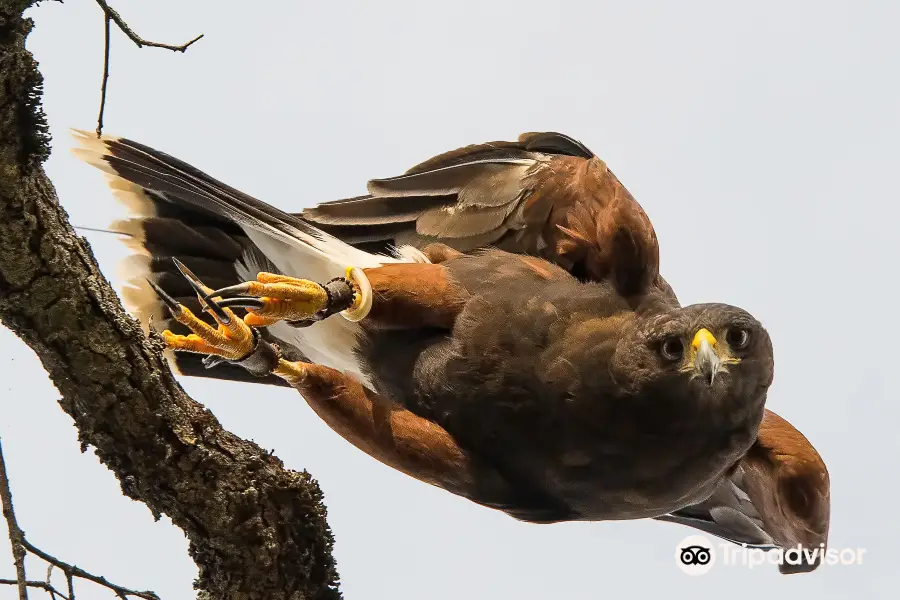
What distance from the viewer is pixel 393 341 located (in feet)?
13.2

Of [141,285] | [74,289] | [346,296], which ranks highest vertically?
[141,285]

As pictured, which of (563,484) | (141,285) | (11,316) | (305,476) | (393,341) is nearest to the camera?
(11,316)

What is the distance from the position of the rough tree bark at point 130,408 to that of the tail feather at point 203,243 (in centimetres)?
122

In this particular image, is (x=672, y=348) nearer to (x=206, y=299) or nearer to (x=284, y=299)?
(x=284, y=299)

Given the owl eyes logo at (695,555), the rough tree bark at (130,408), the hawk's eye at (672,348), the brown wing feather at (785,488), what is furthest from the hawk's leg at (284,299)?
A: the owl eyes logo at (695,555)

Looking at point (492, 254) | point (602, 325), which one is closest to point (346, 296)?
point (492, 254)

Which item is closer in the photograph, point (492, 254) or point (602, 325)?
point (602, 325)

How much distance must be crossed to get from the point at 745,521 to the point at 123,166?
3.36 metres

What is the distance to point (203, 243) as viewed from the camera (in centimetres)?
437

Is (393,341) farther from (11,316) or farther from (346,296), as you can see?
(11,316)

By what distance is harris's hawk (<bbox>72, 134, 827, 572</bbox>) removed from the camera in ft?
11.1

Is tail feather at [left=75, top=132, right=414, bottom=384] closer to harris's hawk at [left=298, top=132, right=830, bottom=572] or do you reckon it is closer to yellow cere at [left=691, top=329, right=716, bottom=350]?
harris's hawk at [left=298, top=132, right=830, bottom=572]

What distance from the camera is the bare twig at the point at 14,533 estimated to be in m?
2.24

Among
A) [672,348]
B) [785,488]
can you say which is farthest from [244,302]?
[785,488]
